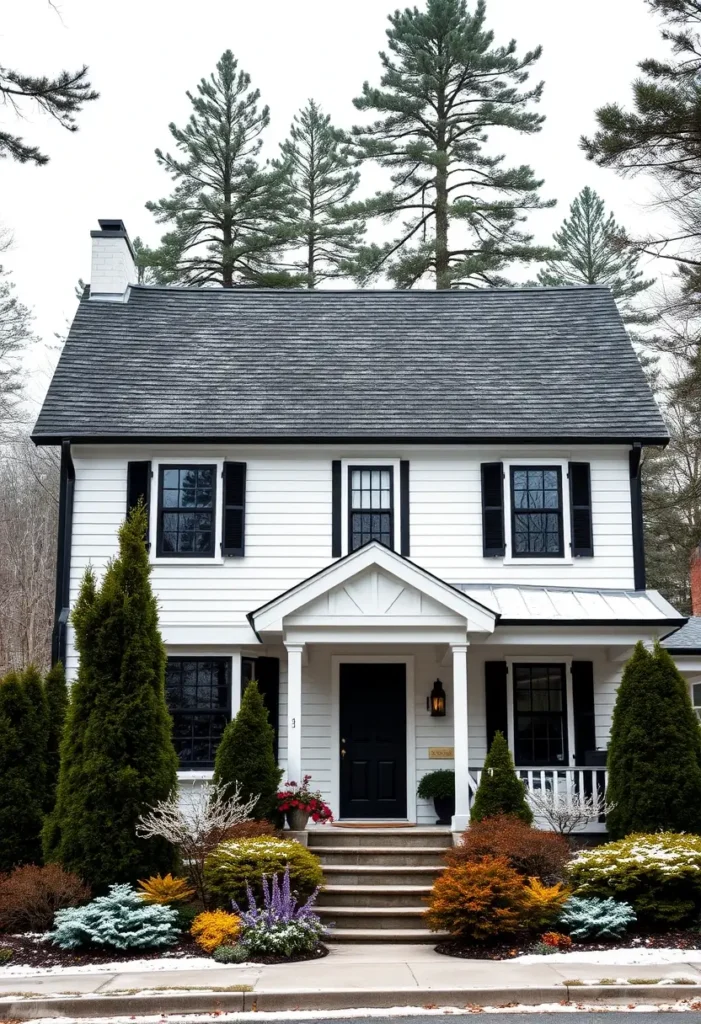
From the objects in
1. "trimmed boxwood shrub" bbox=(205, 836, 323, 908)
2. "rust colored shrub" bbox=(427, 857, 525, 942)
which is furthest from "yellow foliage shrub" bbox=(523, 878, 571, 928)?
"trimmed boxwood shrub" bbox=(205, 836, 323, 908)

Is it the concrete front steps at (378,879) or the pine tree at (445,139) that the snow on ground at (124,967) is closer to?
the concrete front steps at (378,879)

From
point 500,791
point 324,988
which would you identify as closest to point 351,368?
point 500,791

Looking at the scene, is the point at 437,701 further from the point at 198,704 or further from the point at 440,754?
the point at 198,704

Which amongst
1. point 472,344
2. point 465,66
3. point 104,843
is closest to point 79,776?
point 104,843

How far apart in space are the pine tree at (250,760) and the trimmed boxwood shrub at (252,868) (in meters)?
1.36

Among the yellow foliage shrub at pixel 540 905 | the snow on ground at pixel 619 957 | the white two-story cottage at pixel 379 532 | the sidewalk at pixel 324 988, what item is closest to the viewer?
the sidewalk at pixel 324 988

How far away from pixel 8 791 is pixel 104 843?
192 cm

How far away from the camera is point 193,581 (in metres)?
16.1

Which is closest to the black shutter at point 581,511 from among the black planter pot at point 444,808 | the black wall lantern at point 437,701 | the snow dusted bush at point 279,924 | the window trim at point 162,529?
the black wall lantern at point 437,701

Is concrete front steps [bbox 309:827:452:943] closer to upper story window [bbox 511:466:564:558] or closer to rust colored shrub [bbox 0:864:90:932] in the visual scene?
rust colored shrub [bbox 0:864:90:932]

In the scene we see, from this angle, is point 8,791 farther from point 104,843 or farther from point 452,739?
point 452,739

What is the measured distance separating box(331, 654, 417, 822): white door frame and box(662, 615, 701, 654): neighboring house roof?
379 cm

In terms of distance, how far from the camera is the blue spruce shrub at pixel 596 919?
10602mm

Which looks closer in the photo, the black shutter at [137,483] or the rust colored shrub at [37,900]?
the rust colored shrub at [37,900]
